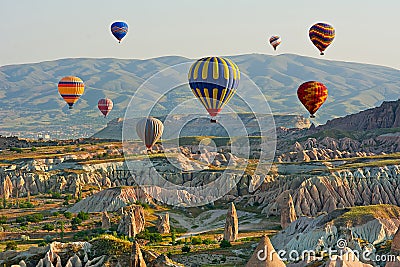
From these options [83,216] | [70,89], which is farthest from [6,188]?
[83,216]

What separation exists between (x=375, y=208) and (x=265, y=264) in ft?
109

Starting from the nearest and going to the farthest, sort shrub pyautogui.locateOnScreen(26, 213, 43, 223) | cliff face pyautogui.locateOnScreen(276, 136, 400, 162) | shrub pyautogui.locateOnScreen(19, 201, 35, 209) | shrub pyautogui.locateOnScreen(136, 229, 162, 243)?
shrub pyautogui.locateOnScreen(136, 229, 162, 243) → shrub pyautogui.locateOnScreen(26, 213, 43, 223) → shrub pyautogui.locateOnScreen(19, 201, 35, 209) → cliff face pyautogui.locateOnScreen(276, 136, 400, 162)

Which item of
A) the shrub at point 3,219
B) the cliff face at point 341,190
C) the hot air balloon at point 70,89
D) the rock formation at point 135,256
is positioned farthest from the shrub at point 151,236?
the hot air balloon at point 70,89

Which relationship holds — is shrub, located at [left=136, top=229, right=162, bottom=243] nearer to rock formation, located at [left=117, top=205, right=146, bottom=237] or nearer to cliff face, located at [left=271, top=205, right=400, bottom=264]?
rock formation, located at [left=117, top=205, right=146, bottom=237]

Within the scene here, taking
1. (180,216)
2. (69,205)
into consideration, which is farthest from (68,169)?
(180,216)

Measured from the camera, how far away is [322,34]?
11656 centimetres

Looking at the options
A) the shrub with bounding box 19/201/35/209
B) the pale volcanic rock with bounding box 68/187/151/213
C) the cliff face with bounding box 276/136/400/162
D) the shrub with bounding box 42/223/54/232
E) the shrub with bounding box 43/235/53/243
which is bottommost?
the shrub with bounding box 43/235/53/243

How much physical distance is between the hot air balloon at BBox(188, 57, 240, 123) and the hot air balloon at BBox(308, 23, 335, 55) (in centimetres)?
3589

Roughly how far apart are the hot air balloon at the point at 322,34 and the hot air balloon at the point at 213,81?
35889 millimetres

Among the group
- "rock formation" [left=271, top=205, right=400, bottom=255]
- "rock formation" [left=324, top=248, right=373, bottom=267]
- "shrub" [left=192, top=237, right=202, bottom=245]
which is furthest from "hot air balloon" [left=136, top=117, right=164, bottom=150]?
"rock formation" [left=324, top=248, right=373, bottom=267]

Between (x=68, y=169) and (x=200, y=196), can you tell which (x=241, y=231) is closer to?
(x=200, y=196)

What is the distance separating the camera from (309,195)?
9675 centimetres

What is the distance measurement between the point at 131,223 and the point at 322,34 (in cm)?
5380

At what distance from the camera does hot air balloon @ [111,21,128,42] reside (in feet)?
424
